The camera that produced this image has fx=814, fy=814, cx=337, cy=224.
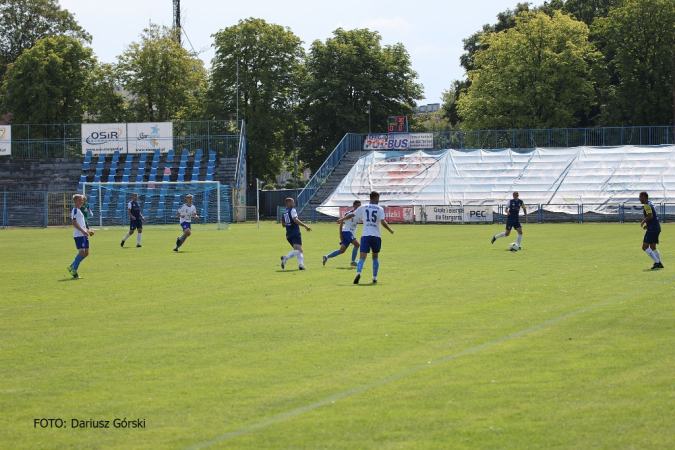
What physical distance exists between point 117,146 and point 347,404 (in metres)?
59.7

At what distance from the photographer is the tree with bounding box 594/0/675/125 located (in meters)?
66.2

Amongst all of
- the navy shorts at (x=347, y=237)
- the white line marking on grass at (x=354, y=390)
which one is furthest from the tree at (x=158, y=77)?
the white line marking on grass at (x=354, y=390)

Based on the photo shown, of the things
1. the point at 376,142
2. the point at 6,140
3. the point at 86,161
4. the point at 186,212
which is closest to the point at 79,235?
the point at 186,212

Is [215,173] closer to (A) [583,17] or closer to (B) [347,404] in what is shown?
(A) [583,17]

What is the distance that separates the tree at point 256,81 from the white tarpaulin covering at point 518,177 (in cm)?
1320

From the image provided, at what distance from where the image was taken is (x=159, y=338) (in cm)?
1096

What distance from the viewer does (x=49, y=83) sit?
238 ft

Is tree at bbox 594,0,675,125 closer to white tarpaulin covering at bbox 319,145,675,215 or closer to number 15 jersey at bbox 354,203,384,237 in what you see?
white tarpaulin covering at bbox 319,145,675,215

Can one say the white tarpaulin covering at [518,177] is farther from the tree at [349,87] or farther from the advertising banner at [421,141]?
the tree at [349,87]

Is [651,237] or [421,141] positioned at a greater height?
[421,141]

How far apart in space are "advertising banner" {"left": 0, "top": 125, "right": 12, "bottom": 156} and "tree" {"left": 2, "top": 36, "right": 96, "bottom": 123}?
7862mm

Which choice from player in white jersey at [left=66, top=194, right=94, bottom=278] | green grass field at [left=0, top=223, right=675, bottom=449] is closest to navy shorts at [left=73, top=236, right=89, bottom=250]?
player in white jersey at [left=66, top=194, right=94, bottom=278]

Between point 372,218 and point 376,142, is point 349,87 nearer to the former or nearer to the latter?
point 376,142

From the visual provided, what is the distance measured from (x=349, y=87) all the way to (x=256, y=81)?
8.45 m
